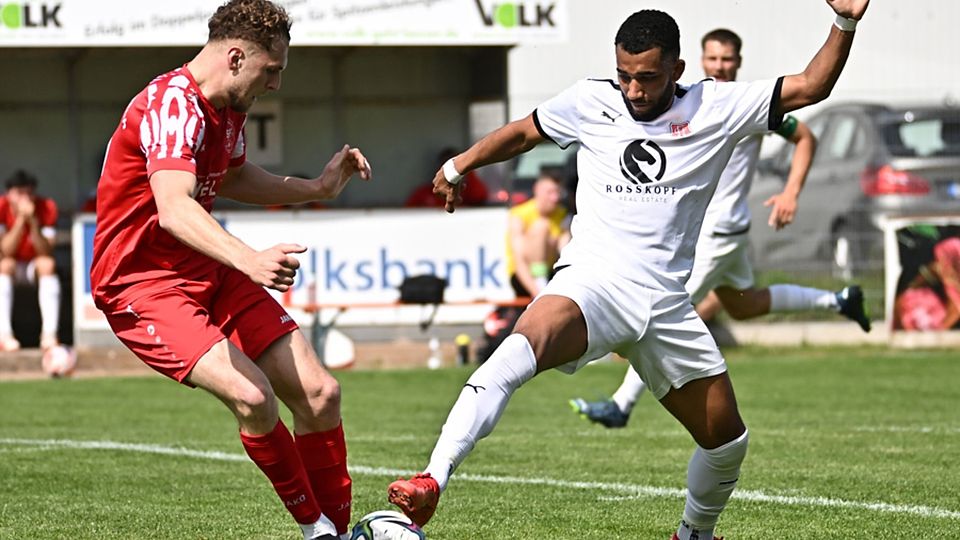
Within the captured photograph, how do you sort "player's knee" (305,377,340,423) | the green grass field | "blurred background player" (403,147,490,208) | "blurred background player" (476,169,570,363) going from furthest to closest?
1. "blurred background player" (403,147,490,208)
2. "blurred background player" (476,169,570,363)
3. the green grass field
4. "player's knee" (305,377,340,423)

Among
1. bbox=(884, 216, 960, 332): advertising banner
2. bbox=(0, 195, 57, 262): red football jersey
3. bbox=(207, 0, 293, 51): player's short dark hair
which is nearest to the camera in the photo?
bbox=(207, 0, 293, 51): player's short dark hair

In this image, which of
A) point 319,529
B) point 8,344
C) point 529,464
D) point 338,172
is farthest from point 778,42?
point 319,529

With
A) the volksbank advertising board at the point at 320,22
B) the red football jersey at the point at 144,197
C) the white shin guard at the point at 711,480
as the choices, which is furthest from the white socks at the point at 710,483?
the volksbank advertising board at the point at 320,22

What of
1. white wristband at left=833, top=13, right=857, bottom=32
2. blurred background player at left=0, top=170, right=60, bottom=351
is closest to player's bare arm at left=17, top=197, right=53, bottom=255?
blurred background player at left=0, top=170, right=60, bottom=351

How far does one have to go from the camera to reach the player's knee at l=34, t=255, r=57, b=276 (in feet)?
57.2

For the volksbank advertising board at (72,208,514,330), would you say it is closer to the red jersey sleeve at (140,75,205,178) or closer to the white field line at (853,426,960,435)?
the white field line at (853,426,960,435)

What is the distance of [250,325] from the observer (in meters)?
6.19

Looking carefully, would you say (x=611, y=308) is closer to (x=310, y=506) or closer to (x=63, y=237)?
(x=310, y=506)

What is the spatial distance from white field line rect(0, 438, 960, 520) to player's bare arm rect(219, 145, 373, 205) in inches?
79.5

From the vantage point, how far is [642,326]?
5.92m

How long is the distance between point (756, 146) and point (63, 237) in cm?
1026

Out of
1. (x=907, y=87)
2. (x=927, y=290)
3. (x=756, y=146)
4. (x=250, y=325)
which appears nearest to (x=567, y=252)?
(x=250, y=325)

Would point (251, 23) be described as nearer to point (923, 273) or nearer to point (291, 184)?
point (291, 184)

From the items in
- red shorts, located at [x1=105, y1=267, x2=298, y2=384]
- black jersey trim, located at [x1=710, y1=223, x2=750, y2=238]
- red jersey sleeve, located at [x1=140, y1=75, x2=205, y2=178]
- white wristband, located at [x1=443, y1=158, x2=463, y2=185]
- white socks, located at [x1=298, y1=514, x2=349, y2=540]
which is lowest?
white socks, located at [x1=298, y1=514, x2=349, y2=540]
